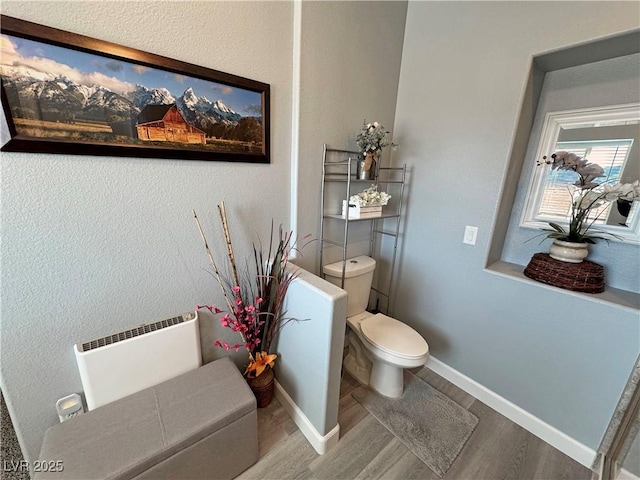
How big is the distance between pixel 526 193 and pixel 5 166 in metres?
2.50

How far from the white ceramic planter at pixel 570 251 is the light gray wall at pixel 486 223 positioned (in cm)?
21

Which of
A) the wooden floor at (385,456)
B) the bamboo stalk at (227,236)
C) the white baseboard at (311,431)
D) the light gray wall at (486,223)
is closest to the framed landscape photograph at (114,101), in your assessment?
the bamboo stalk at (227,236)

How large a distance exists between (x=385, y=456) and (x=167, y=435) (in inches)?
43.0

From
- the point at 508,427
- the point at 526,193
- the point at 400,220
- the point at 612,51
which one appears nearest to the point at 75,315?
the point at 400,220

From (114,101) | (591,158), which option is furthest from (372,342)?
(114,101)

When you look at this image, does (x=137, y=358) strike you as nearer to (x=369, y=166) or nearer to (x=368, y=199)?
(x=368, y=199)

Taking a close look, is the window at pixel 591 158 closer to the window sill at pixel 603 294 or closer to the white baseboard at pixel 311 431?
the window sill at pixel 603 294

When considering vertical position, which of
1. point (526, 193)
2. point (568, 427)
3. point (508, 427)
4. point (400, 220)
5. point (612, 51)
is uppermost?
point (612, 51)

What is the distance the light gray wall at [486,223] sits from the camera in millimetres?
1272

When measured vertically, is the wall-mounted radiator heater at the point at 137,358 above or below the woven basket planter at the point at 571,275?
below

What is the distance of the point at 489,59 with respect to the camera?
1.48m

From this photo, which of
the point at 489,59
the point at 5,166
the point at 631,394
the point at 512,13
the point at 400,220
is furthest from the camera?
the point at 400,220

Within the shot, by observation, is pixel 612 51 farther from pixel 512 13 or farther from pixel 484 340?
pixel 484 340

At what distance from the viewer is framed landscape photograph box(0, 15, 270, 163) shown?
33.2 inches
